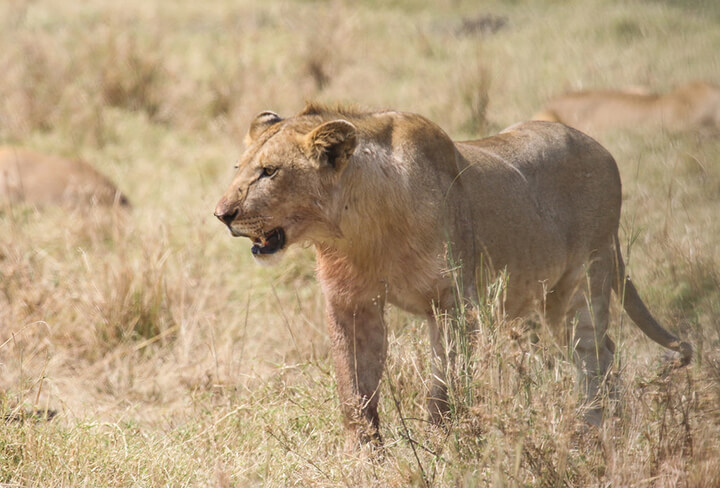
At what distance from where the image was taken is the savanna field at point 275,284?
134 inches

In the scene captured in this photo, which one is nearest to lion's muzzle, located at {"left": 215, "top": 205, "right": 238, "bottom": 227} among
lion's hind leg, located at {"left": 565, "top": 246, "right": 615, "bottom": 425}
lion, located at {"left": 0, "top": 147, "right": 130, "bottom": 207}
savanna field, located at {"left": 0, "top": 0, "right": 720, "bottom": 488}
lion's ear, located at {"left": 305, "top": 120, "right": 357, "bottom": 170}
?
lion's ear, located at {"left": 305, "top": 120, "right": 357, "bottom": 170}

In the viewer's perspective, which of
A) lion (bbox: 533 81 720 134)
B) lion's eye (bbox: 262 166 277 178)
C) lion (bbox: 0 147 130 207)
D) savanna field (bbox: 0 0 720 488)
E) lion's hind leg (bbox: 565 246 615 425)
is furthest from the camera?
lion (bbox: 533 81 720 134)

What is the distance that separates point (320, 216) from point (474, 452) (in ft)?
3.28

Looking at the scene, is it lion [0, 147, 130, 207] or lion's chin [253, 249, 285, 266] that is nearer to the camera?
lion's chin [253, 249, 285, 266]

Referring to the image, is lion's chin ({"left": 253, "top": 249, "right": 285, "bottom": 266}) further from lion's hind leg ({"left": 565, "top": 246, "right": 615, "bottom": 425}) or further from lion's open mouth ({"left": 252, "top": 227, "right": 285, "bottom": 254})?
lion's hind leg ({"left": 565, "top": 246, "right": 615, "bottom": 425})

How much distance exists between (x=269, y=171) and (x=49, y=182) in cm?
445

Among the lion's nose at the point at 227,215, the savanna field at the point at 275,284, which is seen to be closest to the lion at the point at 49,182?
the savanna field at the point at 275,284

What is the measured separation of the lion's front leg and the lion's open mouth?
1.49ft

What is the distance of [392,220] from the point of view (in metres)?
3.69

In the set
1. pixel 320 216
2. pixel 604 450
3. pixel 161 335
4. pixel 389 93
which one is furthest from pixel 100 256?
pixel 389 93

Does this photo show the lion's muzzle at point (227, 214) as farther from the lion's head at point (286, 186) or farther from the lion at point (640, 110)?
the lion at point (640, 110)

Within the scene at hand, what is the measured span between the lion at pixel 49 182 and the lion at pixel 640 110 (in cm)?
369

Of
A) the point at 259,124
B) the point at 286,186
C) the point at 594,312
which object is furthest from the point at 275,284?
the point at 286,186

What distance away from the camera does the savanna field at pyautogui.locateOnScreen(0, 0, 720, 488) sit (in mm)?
3402
